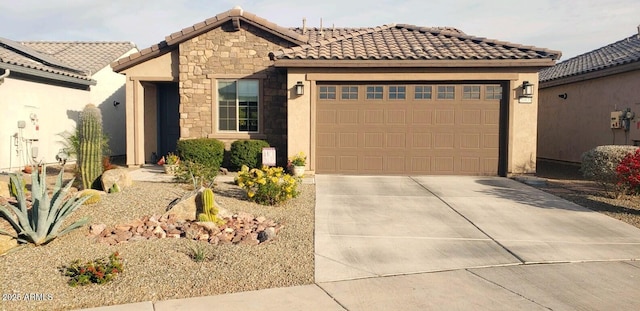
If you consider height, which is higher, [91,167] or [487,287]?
[91,167]

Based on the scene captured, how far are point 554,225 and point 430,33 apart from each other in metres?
8.32

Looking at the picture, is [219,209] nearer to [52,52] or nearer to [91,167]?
[91,167]

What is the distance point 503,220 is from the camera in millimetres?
7977

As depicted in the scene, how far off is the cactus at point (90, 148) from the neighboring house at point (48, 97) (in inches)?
188

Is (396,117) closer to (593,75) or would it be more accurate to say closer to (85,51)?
(593,75)

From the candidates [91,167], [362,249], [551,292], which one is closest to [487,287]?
[551,292]

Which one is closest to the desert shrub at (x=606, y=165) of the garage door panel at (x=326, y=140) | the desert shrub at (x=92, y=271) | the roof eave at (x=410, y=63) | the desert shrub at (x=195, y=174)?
the roof eave at (x=410, y=63)

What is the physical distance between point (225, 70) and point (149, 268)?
9.42m

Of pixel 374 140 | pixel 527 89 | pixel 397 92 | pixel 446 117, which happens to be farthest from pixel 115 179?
pixel 527 89

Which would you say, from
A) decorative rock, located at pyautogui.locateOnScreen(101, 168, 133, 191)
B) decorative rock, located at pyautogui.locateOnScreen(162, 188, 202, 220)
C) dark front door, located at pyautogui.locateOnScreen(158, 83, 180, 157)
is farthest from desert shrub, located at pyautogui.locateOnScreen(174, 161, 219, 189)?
dark front door, located at pyautogui.locateOnScreen(158, 83, 180, 157)

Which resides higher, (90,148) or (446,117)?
(446,117)

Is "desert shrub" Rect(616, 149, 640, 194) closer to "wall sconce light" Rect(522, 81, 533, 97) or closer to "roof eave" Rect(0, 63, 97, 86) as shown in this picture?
"wall sconce light" Rect(522, 81, 533, 97)

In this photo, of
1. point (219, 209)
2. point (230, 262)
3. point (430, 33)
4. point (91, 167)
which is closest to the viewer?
point (230, 262)

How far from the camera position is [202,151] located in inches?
499
